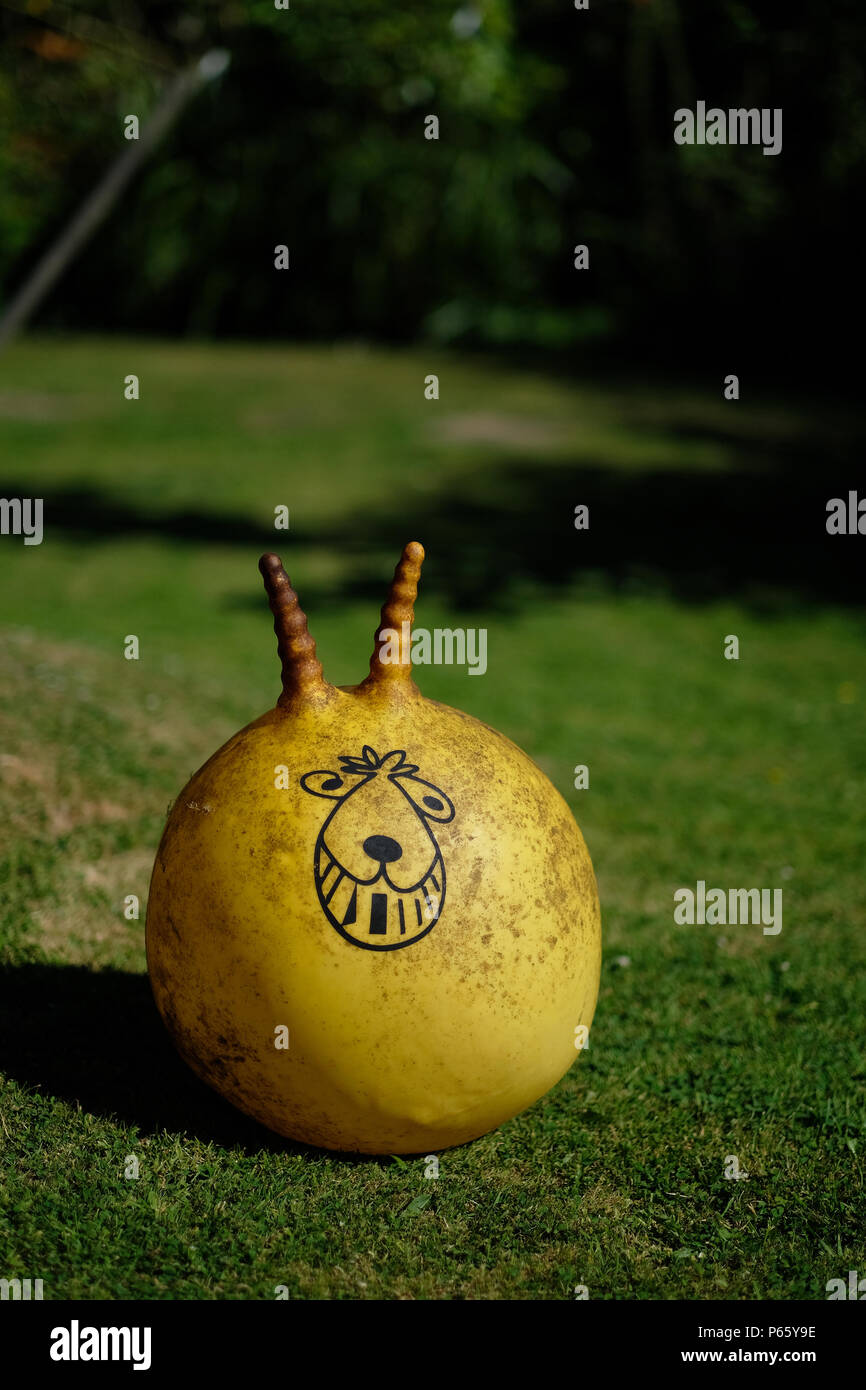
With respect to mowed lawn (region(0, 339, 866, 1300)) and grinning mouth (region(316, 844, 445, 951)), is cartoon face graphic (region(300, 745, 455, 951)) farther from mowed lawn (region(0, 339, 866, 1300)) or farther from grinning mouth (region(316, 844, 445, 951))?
mowed lawn (region(0, 339, 866, 1300))

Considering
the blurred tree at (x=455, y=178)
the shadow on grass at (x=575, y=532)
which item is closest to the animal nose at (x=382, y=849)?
the shadow on grass at (x=575, y=532)

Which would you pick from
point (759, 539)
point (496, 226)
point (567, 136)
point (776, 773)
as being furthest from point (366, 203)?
point (776, 773)

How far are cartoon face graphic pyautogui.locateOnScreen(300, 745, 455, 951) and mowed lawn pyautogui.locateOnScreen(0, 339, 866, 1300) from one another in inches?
34.7

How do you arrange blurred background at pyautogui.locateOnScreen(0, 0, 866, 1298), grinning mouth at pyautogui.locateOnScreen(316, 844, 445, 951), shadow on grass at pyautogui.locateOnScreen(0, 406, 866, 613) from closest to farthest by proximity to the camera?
grinning mouth at pyautogui.locateOnScreen(316, 844, 445, 951)
blurred background at pyautogui.locateOnScreen(0, 0, 866, 1298)
shadow on grass at pyautogui.locateOnScreen(0, 406, 866, 613)

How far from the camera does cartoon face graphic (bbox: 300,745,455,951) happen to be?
3.35 metres

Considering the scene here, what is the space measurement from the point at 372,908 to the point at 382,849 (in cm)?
15

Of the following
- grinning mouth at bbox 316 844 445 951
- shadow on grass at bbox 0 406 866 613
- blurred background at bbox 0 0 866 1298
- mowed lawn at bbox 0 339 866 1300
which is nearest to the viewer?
grinning mouth at bbox 316 844 445 951

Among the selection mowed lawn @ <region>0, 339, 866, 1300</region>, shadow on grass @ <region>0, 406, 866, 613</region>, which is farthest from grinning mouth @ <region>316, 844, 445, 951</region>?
shadow on grass @ <region>0, 406, 866, 613</region>

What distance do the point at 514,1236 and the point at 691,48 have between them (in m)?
21.3

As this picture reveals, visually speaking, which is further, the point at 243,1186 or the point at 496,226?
the point at 496,226

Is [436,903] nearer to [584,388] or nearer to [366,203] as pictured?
[584,388]

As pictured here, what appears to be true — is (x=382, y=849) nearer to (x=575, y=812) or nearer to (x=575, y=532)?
(x=575, y=812)

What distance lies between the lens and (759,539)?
13.0 metres

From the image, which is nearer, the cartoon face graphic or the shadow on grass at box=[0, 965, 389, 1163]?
the cartoon face graphic
